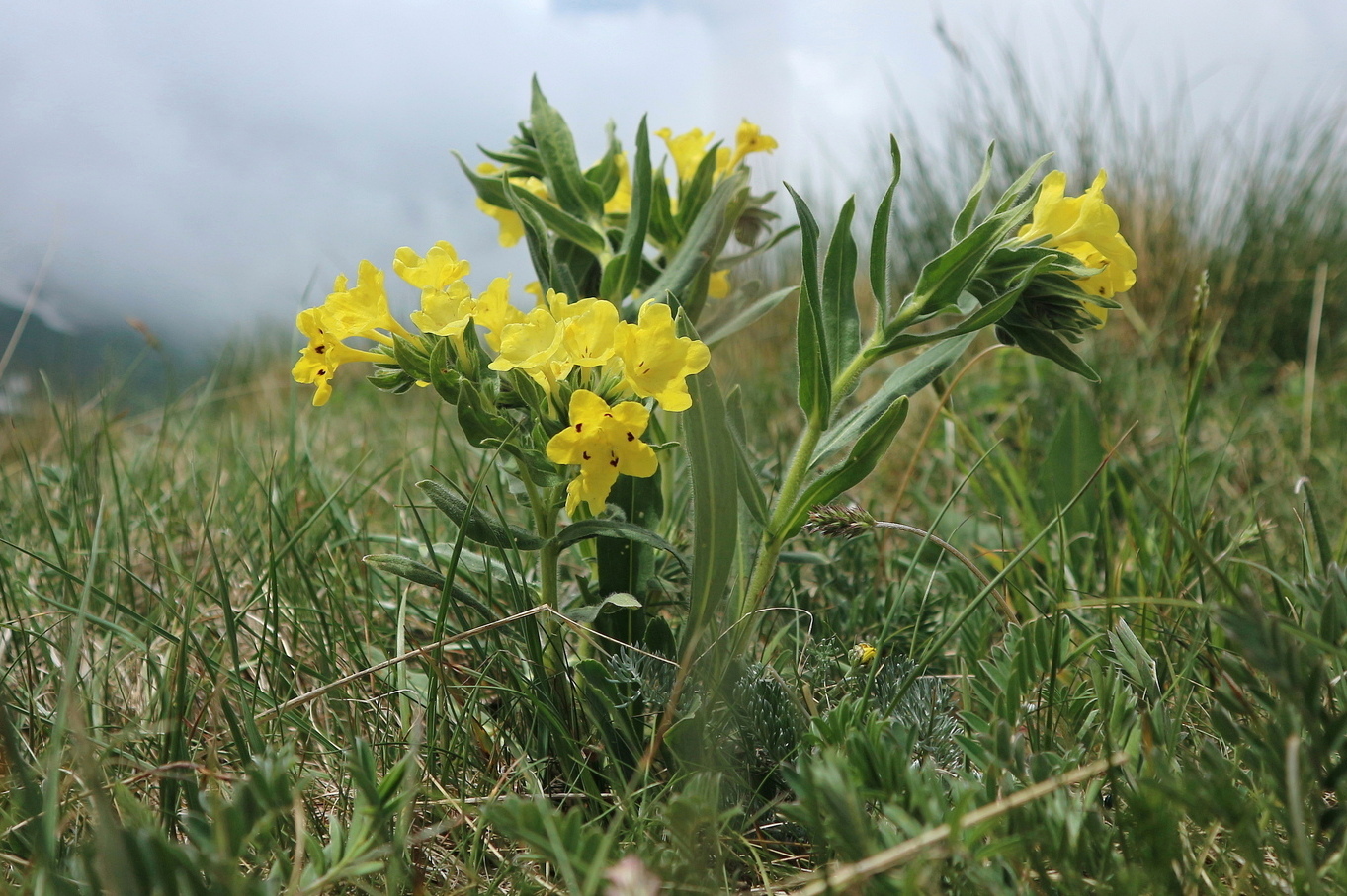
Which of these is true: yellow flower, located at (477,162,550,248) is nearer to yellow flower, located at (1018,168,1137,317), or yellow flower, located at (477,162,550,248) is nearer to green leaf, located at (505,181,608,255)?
green leaf, located at (505,181,608,255)

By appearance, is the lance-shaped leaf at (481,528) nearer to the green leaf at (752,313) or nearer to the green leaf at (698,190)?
the green leaf at (752,313)

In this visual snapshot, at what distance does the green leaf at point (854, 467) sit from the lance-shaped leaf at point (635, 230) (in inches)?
16.7

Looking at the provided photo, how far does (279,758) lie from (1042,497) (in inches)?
65.3

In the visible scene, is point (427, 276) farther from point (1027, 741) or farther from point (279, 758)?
point (1027, 741)

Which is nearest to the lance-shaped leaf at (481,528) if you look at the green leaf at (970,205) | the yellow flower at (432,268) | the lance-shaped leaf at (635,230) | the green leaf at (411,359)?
the green leaf at (411,359)

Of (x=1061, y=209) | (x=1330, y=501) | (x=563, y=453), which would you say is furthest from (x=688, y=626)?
(x=1330, y=501)

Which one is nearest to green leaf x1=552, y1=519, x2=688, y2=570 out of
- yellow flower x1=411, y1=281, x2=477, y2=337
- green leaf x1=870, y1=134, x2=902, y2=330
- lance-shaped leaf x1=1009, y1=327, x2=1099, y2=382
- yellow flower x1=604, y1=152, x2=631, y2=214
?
yellow flower x1=411, y1=281, x2=477, y2=337

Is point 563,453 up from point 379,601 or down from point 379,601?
up

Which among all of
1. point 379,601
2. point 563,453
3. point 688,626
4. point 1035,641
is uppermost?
point 563,453

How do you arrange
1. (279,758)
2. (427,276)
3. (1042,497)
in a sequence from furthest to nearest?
1. (1042,497)
2. (427,276)
3. (279,758)

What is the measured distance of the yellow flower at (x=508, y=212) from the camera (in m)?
1.54

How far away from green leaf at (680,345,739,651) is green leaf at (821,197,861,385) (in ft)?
0.72

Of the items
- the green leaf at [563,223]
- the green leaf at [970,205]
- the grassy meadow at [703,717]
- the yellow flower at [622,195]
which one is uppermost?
the yellow flower at [622,195]

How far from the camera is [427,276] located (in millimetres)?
1064
